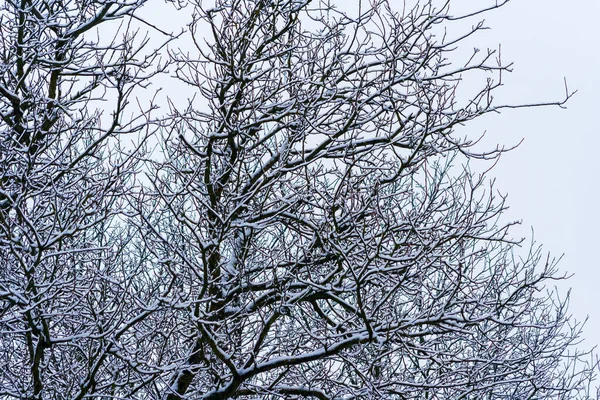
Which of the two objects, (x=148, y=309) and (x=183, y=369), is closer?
(x=148, y=309)

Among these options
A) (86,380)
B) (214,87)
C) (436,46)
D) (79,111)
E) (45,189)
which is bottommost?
(86,380)

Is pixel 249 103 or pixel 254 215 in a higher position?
pixel 249 103

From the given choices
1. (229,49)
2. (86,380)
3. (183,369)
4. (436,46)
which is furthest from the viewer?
(436,46)

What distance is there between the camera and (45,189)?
6.74 meters

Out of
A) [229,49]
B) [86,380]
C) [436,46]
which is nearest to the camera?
[86,380]

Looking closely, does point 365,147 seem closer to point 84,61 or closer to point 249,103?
Result: point 249,103

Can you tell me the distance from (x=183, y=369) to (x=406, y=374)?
236 centimetres

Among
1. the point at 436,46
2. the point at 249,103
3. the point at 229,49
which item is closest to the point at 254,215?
the point at 249,103

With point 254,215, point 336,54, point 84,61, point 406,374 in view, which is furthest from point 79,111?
point 406,374

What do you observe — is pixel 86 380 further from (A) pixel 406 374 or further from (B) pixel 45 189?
(A) pixel 406 374

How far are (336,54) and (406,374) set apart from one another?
3.59 m

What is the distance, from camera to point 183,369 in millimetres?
6898

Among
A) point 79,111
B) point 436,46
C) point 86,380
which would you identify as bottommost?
point 86,380

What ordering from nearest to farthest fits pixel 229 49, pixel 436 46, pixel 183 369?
pixel 183 369
pixel 229 49
pixel 436 46
